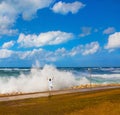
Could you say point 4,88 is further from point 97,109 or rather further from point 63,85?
point 97,109

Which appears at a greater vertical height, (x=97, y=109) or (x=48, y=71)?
(x=48, y=71)

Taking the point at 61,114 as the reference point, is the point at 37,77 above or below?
above

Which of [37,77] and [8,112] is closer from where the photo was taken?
[8,112]

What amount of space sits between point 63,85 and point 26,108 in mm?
47520

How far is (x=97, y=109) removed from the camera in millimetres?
29641

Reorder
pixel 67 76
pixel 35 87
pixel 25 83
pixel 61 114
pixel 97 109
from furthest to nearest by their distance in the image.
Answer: pixel 67 76 → pixel 25 83 → pixel 35 87 → pixel 97 109 → pixel 61 114

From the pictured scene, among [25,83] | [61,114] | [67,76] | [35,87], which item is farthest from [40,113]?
[67,76]

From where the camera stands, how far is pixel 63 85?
78.5 m

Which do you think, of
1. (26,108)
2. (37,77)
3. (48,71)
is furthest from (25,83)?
(26,108)

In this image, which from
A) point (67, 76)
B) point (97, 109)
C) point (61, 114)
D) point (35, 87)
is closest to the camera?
point (61, 114)

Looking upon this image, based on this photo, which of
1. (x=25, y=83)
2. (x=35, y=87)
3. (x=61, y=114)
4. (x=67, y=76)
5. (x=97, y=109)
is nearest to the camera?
(x=61, y=114)

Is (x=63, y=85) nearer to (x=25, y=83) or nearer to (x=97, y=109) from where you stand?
(x=25, y=83)

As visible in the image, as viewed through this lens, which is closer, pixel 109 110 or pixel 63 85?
pixel 109 110

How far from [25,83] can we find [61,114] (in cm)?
5322
